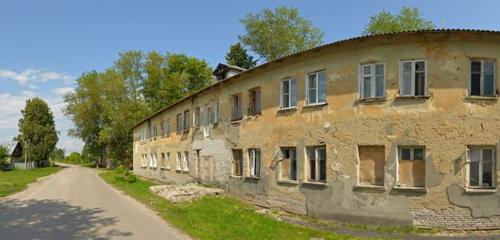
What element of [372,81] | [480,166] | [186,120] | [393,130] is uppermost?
[372,81]

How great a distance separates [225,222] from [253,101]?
23.4 feet

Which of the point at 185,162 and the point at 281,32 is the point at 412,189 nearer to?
the point at 185,162

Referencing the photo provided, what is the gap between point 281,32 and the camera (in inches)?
1895

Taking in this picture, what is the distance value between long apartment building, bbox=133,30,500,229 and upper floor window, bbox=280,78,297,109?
0.06 metres

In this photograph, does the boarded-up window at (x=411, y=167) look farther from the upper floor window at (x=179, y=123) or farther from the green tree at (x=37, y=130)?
the green tree at (x=37, y=130)

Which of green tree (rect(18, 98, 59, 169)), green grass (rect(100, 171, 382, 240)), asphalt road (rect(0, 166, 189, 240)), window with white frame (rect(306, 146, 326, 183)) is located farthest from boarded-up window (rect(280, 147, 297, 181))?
green tree (rect(18, 98, 59, 169))

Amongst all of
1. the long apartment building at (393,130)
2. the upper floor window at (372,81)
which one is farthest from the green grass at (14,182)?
the upper floor window at (372,81)

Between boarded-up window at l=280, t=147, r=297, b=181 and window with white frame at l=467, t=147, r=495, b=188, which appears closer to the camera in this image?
window with white frame at l=467, t=147, r=495, b=188

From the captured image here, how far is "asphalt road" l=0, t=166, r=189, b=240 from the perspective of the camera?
11.5 m

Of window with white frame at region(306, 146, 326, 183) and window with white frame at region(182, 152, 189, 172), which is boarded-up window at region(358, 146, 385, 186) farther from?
window with white frame at region(182, 152, 189, 172)

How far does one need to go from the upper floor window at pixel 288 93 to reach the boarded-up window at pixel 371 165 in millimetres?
3541

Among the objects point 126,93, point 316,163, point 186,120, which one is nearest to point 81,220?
point 316,163

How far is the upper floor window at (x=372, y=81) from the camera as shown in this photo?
45.4 ft

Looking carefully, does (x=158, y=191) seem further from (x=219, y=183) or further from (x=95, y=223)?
(x=95, y=223)
